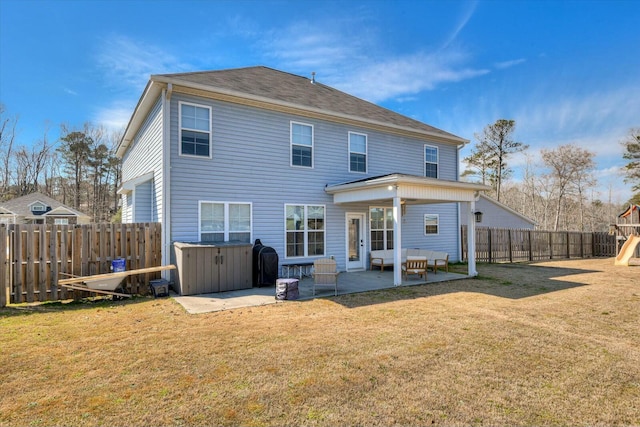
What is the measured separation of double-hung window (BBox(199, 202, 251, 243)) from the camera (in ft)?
29.8

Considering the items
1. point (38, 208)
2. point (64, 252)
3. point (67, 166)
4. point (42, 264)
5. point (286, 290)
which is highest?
point (67, 166)

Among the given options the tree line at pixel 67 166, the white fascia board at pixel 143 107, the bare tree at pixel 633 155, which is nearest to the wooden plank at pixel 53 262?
the white fascia board at pixel 143 107

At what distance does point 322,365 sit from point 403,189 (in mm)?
6336

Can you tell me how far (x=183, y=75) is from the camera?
9133 mm

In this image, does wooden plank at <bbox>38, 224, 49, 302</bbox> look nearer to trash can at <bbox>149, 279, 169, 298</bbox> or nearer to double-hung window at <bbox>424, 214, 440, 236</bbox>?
trash can at <bbox>149, 279, 169, 298</bbox>

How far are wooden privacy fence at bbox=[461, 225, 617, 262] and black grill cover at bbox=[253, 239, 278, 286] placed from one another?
30.2ft

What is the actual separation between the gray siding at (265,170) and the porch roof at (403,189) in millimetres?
905

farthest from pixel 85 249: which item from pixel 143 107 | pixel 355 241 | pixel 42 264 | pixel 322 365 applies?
pixel 355 241

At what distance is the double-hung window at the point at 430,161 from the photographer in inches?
546

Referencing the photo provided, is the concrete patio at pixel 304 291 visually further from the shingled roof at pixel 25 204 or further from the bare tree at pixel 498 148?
the bare tree at pixel 498 148

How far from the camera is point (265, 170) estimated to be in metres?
10.1

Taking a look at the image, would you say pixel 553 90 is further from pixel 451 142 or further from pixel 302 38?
pixel 302 38

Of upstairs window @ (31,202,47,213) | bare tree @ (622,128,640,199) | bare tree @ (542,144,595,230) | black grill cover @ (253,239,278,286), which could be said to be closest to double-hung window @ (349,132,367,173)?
black grill cover @ (253,239,278,286)

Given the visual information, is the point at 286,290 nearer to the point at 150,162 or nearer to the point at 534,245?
the point at 150,162
